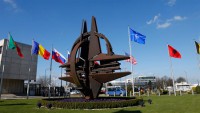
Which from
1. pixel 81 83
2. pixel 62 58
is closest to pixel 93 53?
pixel 81 83

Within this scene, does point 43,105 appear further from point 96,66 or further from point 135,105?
point 135,105

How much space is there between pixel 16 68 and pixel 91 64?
36122 mm

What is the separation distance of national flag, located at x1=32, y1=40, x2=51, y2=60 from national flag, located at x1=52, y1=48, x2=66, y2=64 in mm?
1490

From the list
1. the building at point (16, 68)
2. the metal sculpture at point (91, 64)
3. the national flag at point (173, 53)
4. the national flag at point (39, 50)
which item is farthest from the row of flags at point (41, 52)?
the national flag at point (173, 53)

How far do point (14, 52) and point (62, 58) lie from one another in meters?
20.6

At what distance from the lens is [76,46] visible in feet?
70.8

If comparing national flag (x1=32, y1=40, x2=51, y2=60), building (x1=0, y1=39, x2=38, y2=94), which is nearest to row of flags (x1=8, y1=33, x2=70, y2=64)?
national flag (x1=32, y1=40, x2=51, y2=60)

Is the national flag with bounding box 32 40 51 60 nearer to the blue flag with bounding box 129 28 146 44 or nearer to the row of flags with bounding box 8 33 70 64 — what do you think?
the row of flags with bounding box 8 33 70 64

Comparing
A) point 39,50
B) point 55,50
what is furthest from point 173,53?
point 39,50

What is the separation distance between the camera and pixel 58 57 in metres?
37.1

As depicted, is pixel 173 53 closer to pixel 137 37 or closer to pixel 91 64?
pixel 137 37

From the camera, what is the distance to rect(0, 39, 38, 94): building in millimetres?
48969

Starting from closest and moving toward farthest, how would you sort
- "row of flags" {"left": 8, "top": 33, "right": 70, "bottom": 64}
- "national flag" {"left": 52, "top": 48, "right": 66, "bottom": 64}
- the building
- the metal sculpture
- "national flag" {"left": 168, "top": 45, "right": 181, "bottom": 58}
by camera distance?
the metal sculpture, "row of flags" {"left": 8, "top": 33, "right": 70, "bottom": 64}, "national flag" {"left": 168, "top": 45, "right": 181, "bottom": 58}, "national flag" {"left": 52, "top": 48, "right": 66, "bottom": 64}, the building

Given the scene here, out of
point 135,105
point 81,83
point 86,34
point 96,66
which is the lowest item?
point 135,105
